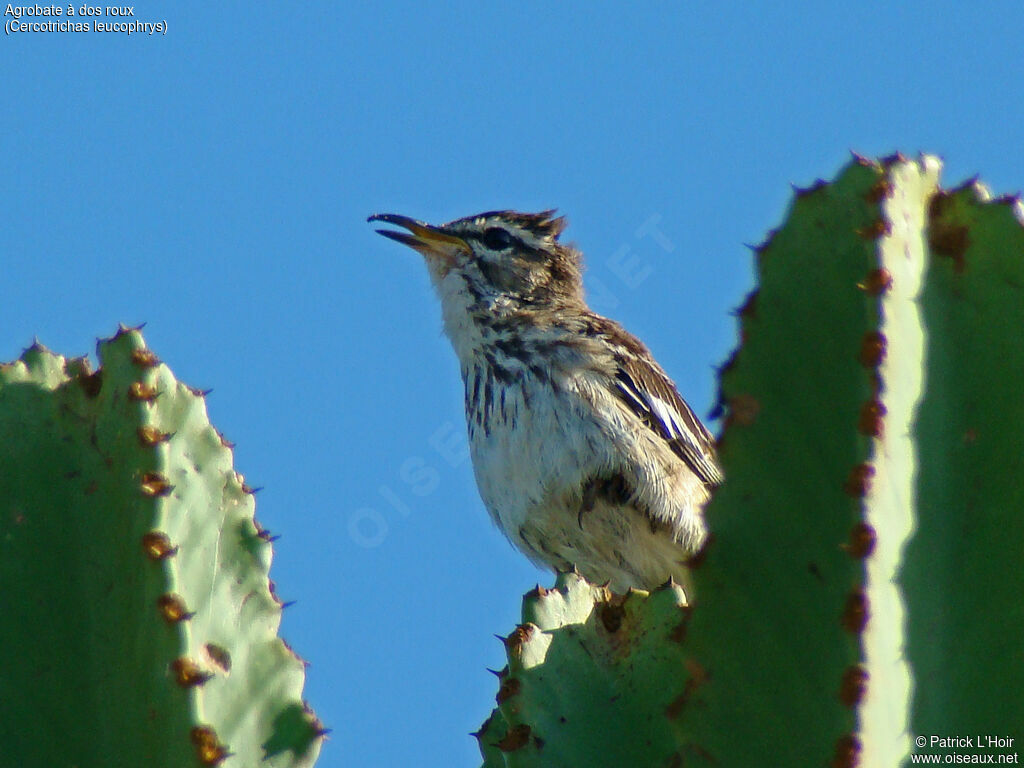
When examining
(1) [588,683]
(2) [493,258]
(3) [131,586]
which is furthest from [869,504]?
(2) [493,258]

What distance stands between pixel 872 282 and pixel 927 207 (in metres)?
0.33

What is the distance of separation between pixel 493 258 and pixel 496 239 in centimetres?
18

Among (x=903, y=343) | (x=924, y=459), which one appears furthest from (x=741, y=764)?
(x=903, y=343)

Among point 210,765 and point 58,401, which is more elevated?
point 58,401

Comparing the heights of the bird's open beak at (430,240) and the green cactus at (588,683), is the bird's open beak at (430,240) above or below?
above

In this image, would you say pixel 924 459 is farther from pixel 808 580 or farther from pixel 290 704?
pixel 290 704

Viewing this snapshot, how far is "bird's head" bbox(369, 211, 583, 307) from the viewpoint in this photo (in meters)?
7.77

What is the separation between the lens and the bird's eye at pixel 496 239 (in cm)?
802

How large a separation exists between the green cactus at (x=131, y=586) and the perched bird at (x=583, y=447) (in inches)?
123

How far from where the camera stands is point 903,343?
102 inches

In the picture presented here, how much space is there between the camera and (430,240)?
26.0ft

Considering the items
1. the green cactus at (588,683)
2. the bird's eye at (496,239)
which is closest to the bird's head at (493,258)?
the bird's eye at (496,239)

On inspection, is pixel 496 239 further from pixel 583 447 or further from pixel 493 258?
pixel 583 447

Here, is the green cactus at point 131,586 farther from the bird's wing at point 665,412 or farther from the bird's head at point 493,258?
the bird's head at point 493,258
